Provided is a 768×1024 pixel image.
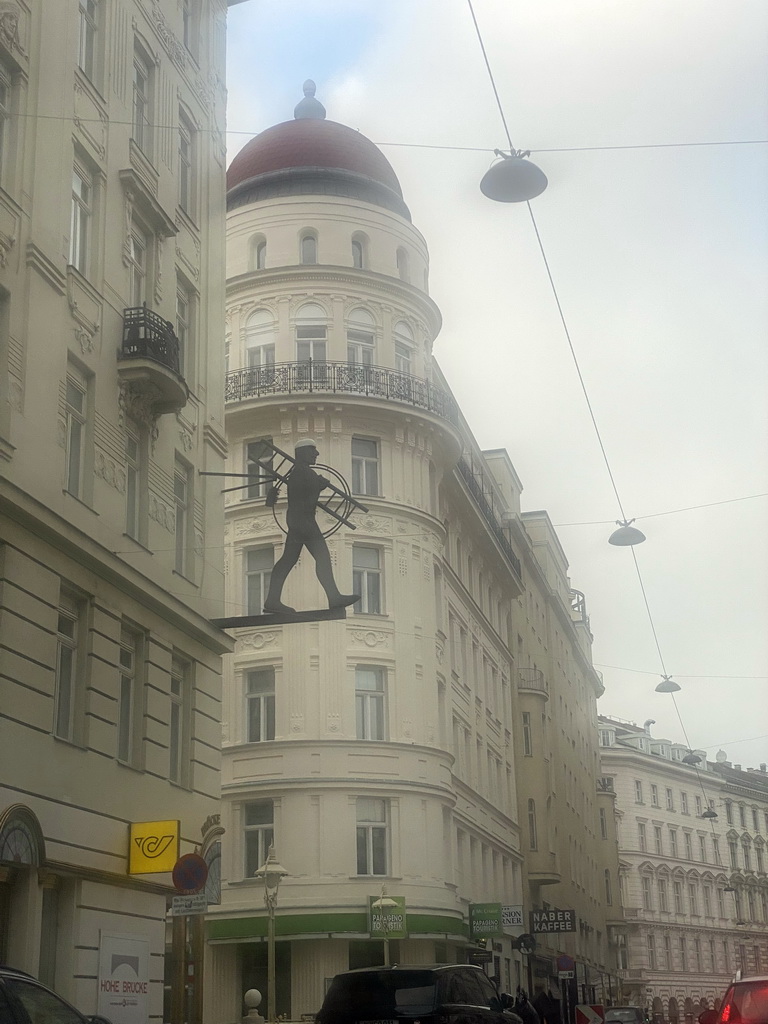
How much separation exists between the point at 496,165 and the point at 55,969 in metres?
13.2

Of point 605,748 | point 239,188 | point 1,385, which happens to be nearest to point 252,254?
point 239,188

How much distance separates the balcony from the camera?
21.0 metres

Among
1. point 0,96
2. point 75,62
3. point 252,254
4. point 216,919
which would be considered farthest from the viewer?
point 252,254

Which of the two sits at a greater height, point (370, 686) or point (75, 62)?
point (75, 62)

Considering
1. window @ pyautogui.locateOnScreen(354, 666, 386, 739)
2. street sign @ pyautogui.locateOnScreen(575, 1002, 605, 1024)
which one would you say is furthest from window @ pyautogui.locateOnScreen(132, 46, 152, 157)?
street sign @ pyautogui.locateOnScreen(575, 1002, 605, 1024)

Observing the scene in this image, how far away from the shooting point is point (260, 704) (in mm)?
37281

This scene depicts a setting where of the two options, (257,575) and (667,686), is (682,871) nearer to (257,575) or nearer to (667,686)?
(667,686)

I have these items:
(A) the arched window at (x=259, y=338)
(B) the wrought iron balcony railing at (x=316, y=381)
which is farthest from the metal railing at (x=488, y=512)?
(A) the arched window at (x=259, y=338)

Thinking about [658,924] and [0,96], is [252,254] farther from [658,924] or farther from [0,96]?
[658,924]

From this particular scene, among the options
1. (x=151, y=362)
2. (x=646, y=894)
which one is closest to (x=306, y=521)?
(x=151, y=362)

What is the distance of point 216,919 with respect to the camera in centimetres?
3553

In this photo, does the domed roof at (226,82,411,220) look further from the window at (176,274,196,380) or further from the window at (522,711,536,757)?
the window at (522,711,536,757)

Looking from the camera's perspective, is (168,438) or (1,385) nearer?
(1,385)

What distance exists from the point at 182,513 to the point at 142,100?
716cm
